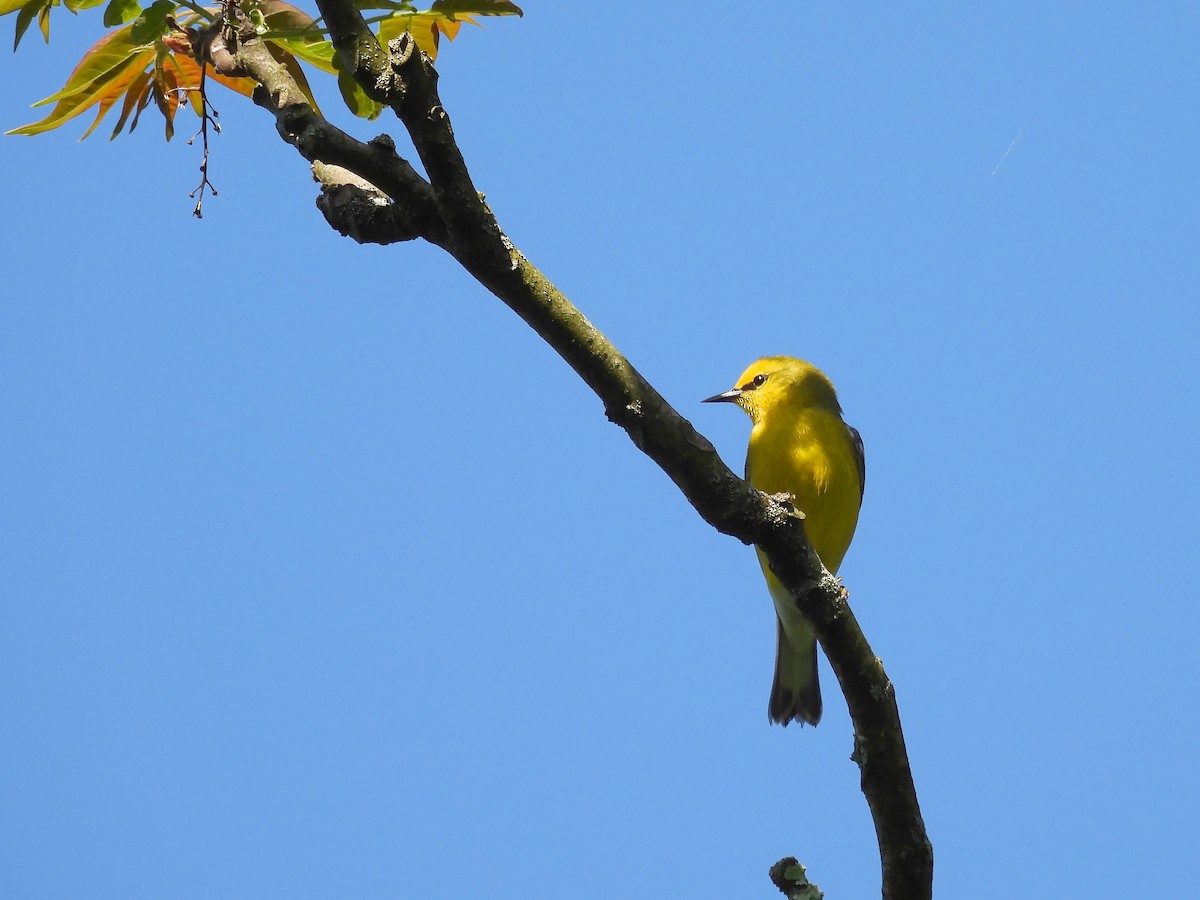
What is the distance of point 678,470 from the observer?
3.01 metres

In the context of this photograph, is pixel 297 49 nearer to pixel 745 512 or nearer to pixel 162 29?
pixel 162 29

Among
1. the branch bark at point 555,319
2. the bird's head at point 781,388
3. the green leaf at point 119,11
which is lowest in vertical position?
the branch bark at point 555,319

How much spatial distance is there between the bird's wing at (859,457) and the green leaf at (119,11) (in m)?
5.02

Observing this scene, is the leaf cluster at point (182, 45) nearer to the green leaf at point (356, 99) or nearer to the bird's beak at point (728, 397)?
the green leaf at point (356, 99)

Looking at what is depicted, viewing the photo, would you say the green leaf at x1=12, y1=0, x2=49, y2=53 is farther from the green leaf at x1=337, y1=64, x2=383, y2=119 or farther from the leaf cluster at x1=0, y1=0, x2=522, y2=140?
the green leaf at x1=337, y1=64, x2=383, y2=119

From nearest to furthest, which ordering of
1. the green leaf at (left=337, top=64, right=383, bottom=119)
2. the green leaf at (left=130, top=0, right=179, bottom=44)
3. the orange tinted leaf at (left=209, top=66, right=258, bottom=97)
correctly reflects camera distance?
the green leaf at (left=130, top=0, right=179, bottom=44)
the green leaf at (left=337, top=64, right=383, bottom=119)
the orange tinted leaf at (left=209, top=66, right=258, bottom=97)

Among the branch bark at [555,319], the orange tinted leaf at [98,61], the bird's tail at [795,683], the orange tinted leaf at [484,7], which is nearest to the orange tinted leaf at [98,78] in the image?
the orange tinted leaf at [98,61]

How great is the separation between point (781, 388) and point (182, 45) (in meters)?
4.50

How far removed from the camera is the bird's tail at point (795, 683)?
6.75 metres

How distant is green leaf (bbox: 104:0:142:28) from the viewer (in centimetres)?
295

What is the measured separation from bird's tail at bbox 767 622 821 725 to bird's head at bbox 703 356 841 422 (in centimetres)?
139

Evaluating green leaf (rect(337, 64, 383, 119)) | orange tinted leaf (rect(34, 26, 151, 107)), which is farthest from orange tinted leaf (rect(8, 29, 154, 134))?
green leaf (rect(337, 64, 383, 119))

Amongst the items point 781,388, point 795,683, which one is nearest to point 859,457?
point 781,388

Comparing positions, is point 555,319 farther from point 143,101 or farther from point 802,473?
point 802,473
